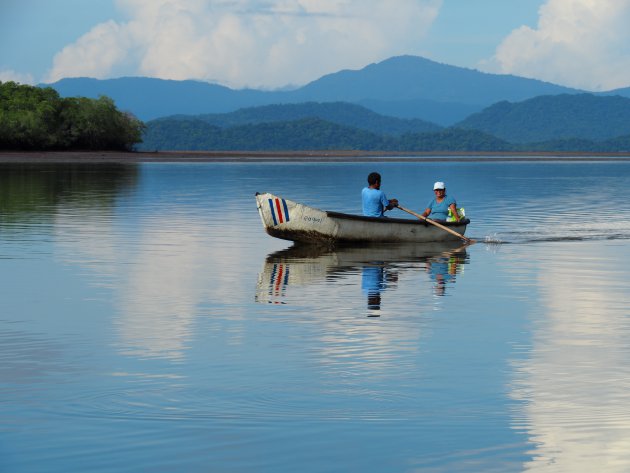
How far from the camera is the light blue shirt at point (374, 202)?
30797 millimetres

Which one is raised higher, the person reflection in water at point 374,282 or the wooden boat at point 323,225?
the wooden boat at point 323,225

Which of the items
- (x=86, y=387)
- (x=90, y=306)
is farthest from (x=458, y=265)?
(x=86, y=387)

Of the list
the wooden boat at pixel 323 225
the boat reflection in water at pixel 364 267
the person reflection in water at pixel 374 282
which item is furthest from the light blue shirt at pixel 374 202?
the person reflection in water at pixel 374 282

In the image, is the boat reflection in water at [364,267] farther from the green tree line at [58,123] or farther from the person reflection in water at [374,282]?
the green tree line at [58,123]

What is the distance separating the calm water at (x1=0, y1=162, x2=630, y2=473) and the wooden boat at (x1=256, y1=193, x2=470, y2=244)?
51cm

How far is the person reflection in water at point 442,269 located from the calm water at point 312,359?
3.9 inches

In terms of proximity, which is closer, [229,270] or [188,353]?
[188,353]

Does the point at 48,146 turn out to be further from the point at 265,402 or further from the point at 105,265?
the point at 265,402

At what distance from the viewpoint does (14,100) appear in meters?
155

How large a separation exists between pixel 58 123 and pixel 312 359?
143594mm

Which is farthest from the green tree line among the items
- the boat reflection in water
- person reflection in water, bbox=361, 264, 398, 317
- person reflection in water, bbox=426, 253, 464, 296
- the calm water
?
person reflection in water, bbox=361, 264, 398, 317

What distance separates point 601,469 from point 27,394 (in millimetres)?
5725

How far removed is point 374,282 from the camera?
22703 mm

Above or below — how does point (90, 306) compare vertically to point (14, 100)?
below
